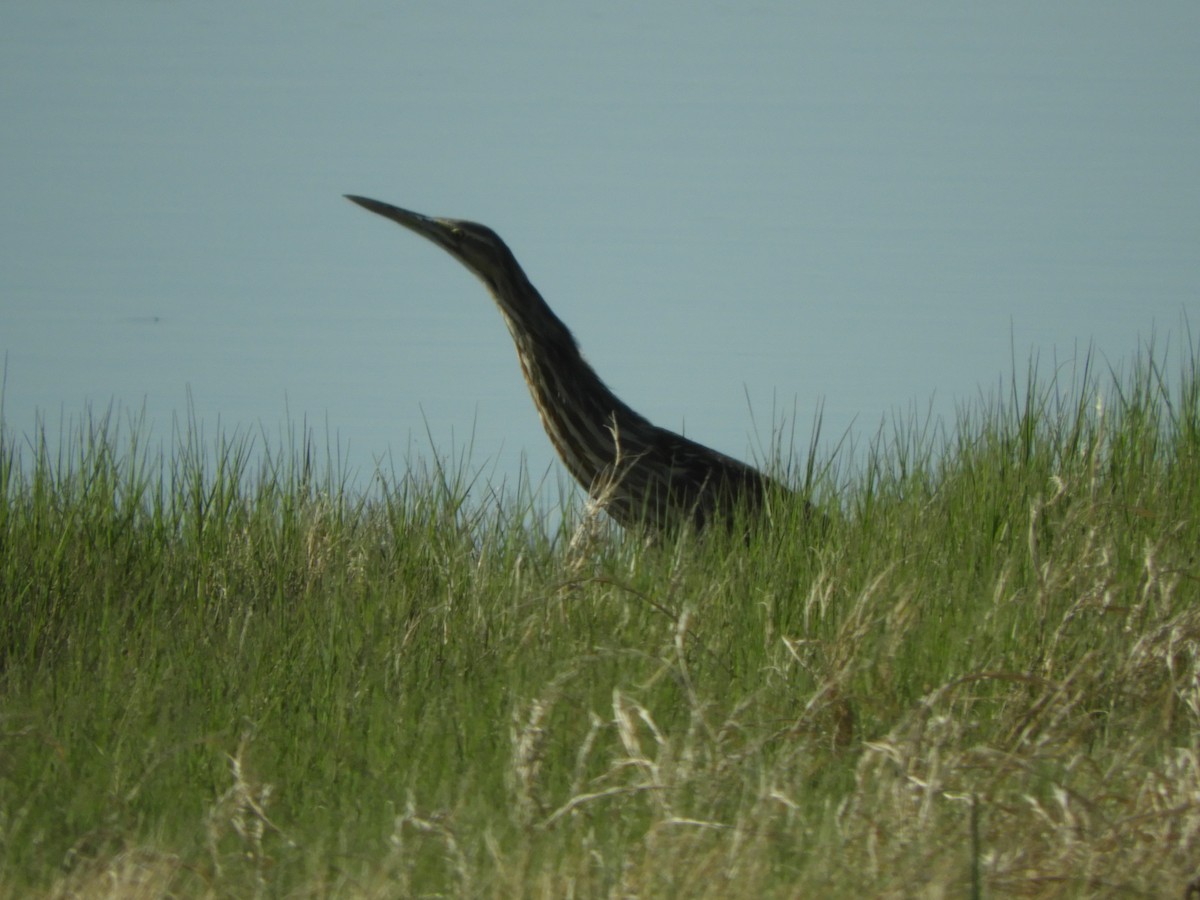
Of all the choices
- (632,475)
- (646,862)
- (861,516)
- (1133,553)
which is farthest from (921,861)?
(632,475)

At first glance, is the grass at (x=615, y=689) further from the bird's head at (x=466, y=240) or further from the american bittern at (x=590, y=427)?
the bird's head at (x=466, y=240)

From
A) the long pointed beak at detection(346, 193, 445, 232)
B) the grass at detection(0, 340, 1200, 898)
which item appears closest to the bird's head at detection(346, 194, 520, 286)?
the long pointed beak at detection(346, 193, 445, 232)

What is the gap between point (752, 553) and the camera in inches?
163

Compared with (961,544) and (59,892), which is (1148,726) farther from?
(59,892)

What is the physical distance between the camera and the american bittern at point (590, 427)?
5.14 meters

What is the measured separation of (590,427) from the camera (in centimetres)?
543

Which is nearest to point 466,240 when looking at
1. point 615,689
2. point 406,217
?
point 406,217

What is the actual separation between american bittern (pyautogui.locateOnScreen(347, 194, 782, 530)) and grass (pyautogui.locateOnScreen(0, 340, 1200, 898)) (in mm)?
433

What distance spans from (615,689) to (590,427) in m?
2.71

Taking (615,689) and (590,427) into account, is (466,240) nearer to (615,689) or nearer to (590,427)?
(590,427)

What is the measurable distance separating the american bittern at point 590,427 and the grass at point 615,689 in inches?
17.1

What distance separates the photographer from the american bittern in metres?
5.14

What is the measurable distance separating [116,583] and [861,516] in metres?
2.13

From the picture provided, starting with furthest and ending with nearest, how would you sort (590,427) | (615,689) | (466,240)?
(466,240) < (590,427) < (615,689)
